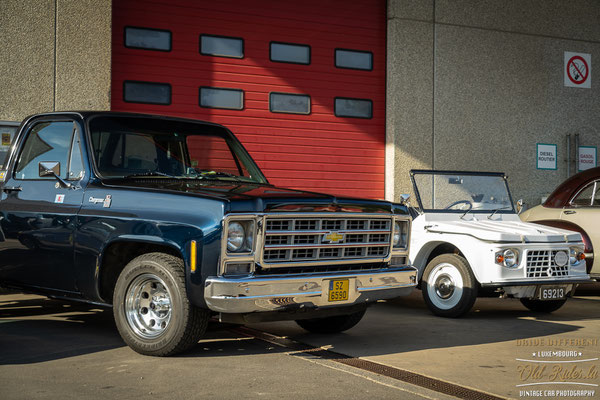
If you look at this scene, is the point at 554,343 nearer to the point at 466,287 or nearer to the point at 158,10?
the point at 466,287

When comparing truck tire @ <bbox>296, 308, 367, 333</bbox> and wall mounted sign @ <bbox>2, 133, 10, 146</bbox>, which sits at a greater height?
wall mounted sign @ <bbox>2, 133, 10, 146</bbox>

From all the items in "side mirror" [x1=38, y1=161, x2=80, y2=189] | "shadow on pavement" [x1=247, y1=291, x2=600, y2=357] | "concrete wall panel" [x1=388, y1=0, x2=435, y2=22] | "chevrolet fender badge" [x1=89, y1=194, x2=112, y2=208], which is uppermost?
"concrete wall panel" [x1=388, y1=0, x2=435, y2=22]

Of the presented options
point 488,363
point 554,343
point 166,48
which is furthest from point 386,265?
point 166,48

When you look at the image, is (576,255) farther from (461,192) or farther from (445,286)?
(461,192)

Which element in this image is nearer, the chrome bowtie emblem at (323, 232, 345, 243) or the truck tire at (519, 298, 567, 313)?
the chrome bowtie emblem at (323, 232, 345, 243)

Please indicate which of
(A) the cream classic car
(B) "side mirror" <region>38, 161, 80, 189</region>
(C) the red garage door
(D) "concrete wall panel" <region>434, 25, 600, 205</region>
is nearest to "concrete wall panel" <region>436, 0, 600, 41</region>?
(D) "concrete wall panel" <region>434, 25, 600, 205</region>

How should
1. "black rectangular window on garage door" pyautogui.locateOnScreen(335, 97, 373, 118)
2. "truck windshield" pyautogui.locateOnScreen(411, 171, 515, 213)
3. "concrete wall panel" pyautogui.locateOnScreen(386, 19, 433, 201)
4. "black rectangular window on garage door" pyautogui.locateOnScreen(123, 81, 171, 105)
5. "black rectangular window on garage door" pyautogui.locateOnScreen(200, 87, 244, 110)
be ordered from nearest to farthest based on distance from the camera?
"truck windshield" pyautogui.locateOnScreen(411, 171, 515, 213) → "black rectangular window on garage door" pyautogui.locateOnScreen(123, 81, 171, 105) → "black rectangular window on garage door" pyautogui.locateOnScreen(200, 87, 244, 110) → "black rectangular window on garage door" pyautogui.locateOnScreen(335, 97, 373, 118) → "concrete wall panel" pyautogui.locateOnScreen(386, 19, 433, 201)

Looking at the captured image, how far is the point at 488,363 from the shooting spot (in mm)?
5516

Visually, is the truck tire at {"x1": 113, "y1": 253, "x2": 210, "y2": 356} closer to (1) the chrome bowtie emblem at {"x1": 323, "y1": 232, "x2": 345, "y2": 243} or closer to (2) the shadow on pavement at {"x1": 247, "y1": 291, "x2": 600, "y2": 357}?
(1) the chrome bowtie emblem at {"x1": 323, "y1": 232, "x2": 345, "y2": 243}

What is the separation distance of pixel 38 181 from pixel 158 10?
6.84 meters

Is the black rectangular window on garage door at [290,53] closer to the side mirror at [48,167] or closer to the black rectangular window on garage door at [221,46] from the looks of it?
the black rectangular window on garage door at [221,46]

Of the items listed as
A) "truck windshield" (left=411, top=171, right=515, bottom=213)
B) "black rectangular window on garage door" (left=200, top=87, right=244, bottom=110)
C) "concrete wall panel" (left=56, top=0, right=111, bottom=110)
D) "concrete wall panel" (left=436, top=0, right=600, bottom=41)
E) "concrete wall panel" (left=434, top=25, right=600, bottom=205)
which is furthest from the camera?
"concrete wall panel" (left=436, top=0, right=600, bottom=41)

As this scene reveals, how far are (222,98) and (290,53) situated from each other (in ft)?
5.10

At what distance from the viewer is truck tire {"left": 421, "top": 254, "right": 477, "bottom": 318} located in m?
7.62
